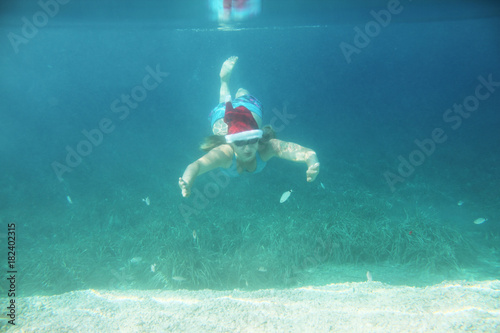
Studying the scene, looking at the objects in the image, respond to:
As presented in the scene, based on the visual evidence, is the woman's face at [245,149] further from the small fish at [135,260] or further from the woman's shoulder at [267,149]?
the small fish at [135,260]

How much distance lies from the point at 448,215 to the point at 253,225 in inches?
256

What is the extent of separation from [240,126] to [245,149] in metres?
0.37

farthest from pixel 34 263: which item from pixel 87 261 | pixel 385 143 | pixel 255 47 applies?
pixel 255 47

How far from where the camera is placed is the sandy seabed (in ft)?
8.97

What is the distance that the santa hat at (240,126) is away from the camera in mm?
3783

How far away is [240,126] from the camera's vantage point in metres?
3.87

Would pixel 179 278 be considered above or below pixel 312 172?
below

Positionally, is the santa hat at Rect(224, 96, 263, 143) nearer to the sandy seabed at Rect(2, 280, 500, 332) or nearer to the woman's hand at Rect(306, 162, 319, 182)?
the woman's hand at Rect(306, 162, 319, 182)

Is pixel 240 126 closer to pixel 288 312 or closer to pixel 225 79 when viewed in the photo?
pixel 288 312

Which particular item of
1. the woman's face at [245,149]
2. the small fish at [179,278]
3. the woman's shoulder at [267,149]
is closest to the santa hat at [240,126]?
the woman's face at [245,149]

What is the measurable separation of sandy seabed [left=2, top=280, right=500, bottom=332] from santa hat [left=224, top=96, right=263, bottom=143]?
2.38m

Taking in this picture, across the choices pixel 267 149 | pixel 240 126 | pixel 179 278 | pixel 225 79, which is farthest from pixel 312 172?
pixel 225 79

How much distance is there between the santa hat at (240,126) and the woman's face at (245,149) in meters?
0.11

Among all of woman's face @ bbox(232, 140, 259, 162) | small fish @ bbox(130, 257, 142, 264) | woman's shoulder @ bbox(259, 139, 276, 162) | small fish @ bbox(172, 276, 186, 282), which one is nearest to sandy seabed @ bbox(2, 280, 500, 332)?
Result: small fish @ bbox(172, 276, 186, 282)
